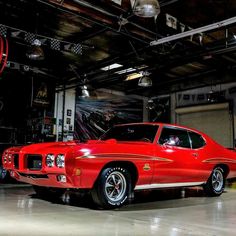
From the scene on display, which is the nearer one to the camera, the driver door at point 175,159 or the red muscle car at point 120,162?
the red muscle car at point 120,162

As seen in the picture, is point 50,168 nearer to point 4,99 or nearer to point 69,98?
point 4,99

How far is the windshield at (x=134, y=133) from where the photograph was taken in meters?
5.50

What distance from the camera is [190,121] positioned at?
16.2 m


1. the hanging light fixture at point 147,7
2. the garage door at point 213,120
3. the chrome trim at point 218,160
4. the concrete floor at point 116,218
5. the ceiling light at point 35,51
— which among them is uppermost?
the ceiling light at point 35,51

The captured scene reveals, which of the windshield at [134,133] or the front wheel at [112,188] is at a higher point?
the windshield at [134,133]

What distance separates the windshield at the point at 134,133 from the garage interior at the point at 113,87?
1063mm

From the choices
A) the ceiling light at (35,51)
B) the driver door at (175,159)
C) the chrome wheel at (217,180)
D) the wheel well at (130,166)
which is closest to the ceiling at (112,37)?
the ceiling light at (35,51)

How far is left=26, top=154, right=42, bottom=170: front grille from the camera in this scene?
477 centimetres

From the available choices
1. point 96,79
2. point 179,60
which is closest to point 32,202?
point 179,60

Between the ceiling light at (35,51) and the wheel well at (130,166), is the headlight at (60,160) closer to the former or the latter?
the wheel well at (130,166)

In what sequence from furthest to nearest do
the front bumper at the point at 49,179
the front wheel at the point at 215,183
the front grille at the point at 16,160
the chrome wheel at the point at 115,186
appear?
the front wheel at the point at 215,183 → the front grille at the point at 16,160 → the chrome wheel at the point at 115,186 → the front bumper at the point at 49,179

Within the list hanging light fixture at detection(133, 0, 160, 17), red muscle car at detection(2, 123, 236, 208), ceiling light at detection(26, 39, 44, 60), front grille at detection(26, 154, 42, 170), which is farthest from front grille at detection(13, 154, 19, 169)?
ceiling light at detection(26, 39, 44, 60)

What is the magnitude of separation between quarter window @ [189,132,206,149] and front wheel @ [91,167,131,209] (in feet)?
6.07

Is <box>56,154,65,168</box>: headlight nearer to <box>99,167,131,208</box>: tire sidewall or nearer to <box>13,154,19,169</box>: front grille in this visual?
<box>99,167,131,208</box>: tire sidewall
